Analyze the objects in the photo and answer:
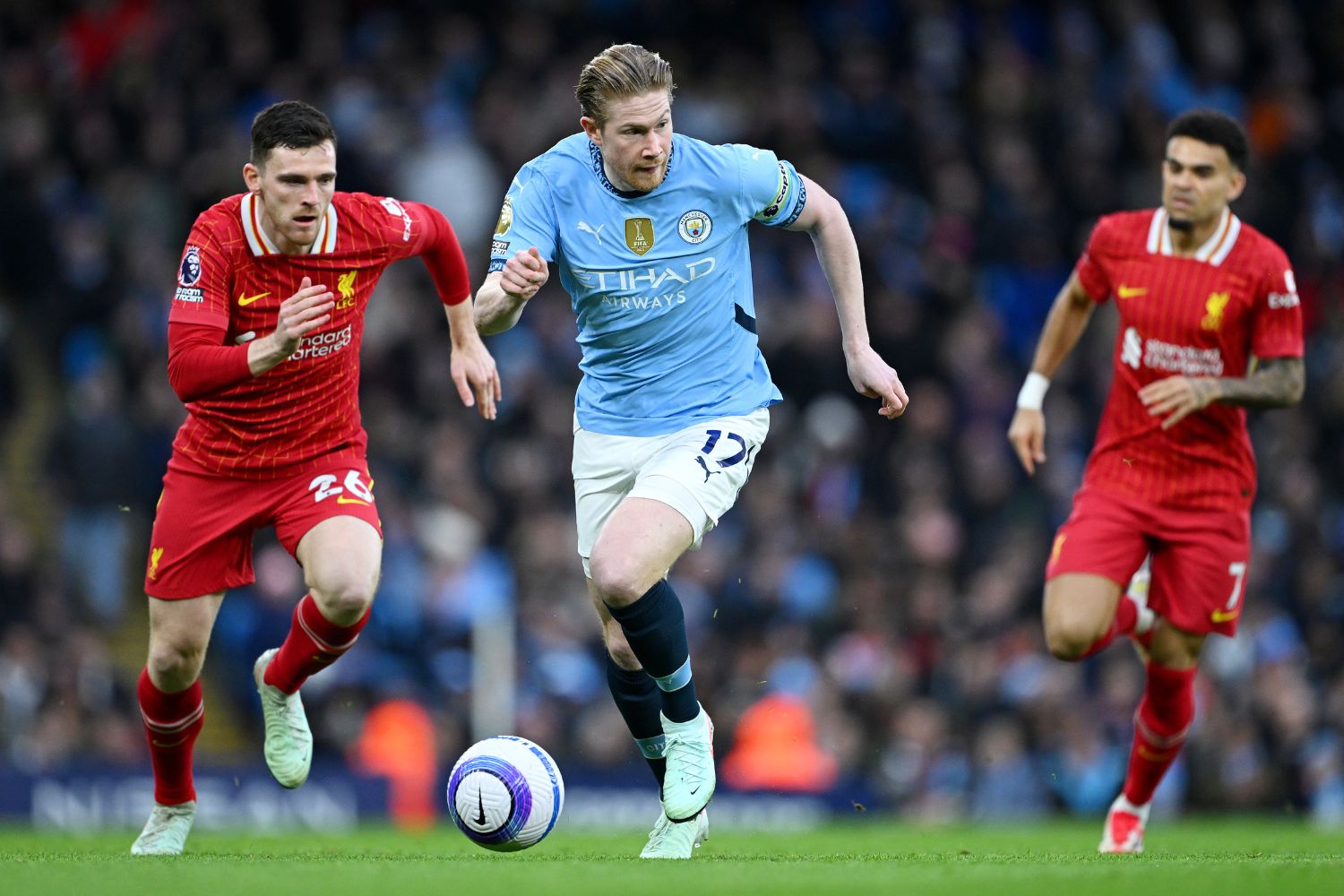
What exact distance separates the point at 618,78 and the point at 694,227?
2.21 ft

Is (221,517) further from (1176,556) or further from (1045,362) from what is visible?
(1176,556)

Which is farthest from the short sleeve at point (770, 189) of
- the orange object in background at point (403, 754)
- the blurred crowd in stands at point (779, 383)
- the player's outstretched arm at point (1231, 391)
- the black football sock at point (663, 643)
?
the blurred crowd in stands at point (779, 383)

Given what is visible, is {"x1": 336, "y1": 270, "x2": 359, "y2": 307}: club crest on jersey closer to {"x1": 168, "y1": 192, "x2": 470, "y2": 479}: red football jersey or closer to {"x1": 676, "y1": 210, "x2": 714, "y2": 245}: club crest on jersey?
{"x1": 168, "y1": 192, "x2": 470, "y2": 479}: red football jersey

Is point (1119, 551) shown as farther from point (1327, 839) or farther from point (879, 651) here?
point (879, 651)

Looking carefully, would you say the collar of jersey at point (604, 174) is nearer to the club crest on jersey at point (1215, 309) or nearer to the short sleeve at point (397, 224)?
the short sleeve at point (397, 224)

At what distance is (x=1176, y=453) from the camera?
7949 millimetres

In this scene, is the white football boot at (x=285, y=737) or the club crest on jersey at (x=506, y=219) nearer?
the club crest on jersey at (x=506, y=219)

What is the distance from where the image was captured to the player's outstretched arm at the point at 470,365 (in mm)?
7516

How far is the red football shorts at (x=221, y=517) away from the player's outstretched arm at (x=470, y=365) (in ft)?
2.05

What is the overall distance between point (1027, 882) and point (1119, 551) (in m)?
2.31

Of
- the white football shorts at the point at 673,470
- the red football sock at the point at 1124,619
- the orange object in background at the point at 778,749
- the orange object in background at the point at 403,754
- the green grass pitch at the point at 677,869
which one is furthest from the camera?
the orange object in background at the point at 778,749

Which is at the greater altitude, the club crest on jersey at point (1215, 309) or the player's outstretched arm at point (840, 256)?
the player's outstretched arm at point (840, 256)

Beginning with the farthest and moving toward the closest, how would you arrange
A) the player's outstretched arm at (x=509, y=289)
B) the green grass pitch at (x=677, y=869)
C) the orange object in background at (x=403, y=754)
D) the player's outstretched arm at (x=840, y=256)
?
the orange object in background at (x=403, y=754) < the player's outstretched arm at (x=840, y=256) < the player's outstretched arm at (x=509, y=289) < the green grass pitch at (x=677, y=869)

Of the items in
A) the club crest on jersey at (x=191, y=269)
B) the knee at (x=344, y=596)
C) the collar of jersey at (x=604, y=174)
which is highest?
the collar of jersey at (x=604, y=174)
